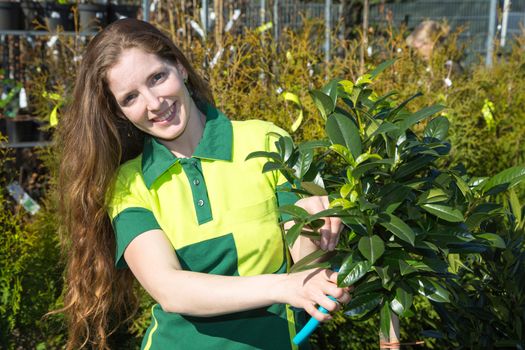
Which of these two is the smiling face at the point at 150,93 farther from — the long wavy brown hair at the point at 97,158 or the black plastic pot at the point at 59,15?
the black plastic pot at the point at 59,15

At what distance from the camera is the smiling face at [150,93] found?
1.79 metres

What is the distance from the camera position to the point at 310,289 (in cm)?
144

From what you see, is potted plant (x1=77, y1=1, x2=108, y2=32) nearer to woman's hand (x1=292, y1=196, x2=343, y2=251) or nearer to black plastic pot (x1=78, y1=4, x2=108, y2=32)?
black plastic pot (x1=78, y1=4, x2=108, y2=32)

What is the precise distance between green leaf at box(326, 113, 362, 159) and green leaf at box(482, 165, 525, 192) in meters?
0.35

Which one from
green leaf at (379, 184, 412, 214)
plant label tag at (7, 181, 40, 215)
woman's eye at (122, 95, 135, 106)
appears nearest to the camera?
green leaf at (379, 184, 412, 214)

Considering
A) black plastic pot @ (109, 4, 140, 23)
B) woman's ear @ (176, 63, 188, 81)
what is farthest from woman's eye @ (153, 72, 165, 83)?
black plastic pot @ (109, 4, 140, 23)

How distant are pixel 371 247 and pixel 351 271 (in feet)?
0.22

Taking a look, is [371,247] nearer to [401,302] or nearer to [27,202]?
[401,302]

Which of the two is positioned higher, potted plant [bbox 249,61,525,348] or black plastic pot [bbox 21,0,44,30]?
black plastic pot [bbox 21,0,44,30]

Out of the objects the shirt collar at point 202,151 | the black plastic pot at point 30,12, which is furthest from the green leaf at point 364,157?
the black plastic pot at point 30,12

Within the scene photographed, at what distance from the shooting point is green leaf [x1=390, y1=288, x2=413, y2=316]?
56.1 inches

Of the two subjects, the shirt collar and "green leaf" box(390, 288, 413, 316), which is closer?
"green leaf" box(390, 288, 413, 316)

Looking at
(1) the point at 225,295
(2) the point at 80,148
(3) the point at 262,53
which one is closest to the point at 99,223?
(2) the point at 80,148

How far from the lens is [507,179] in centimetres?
167
